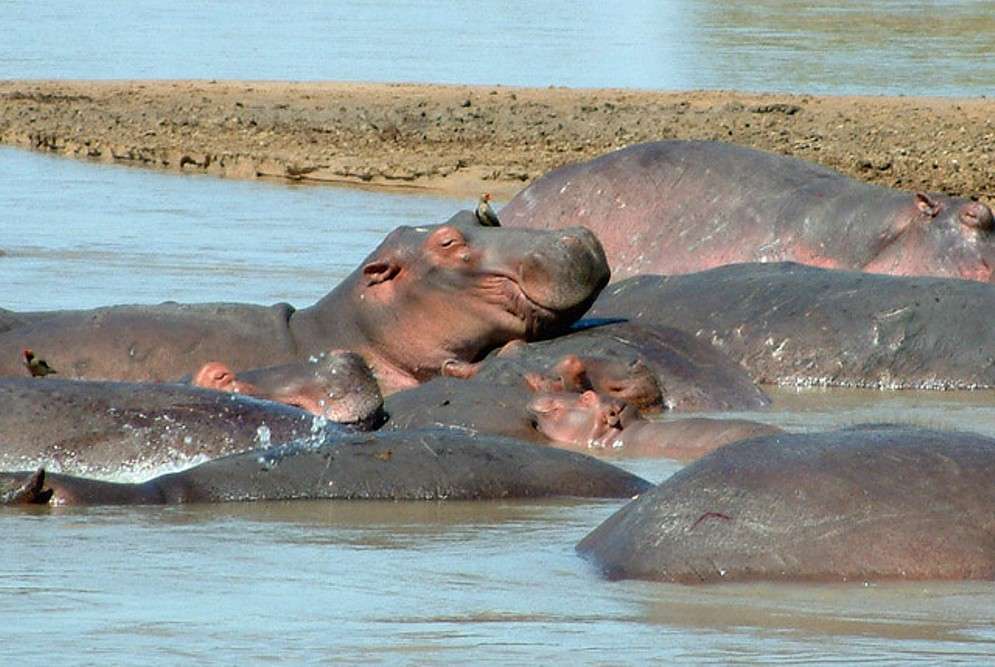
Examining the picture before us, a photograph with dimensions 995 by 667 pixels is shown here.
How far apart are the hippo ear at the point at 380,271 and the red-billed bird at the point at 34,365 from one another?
131 cm

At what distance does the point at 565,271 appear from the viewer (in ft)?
27.5

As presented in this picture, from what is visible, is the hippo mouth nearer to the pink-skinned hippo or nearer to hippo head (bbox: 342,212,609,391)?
hippo head (bbox: 342,212,609,391)

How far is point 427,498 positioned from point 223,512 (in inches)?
20.7

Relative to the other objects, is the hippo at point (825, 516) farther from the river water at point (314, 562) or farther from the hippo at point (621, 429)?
the hippo at point (621, 429)

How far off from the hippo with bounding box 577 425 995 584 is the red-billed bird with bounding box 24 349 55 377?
3446 millimetres

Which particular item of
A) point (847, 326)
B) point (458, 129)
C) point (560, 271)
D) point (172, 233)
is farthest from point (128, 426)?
point (458, 129)

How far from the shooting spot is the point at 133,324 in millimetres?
8469

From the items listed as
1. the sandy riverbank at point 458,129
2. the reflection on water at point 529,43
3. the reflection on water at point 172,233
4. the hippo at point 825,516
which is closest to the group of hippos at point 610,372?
the hippo at point 825,516

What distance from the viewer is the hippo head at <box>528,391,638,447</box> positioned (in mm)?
7176

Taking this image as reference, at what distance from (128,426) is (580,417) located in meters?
1.46

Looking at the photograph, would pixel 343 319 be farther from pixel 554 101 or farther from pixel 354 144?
pixel 554 101

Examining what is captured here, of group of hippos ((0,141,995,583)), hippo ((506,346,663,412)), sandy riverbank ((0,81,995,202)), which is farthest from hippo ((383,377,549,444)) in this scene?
sandy riverbank ((0,81,995,202))

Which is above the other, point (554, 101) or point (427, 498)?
point (427, 498)

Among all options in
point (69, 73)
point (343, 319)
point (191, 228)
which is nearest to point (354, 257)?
point (191, 228)
